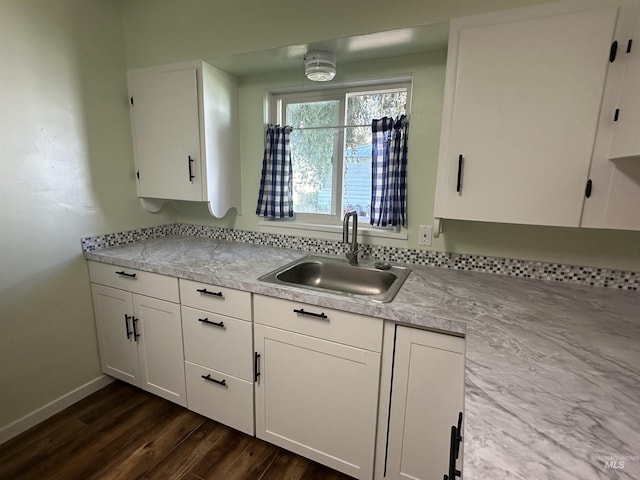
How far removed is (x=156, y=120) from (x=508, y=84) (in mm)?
2010

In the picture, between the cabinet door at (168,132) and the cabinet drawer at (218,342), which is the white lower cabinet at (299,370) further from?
the cabinet door at (168,132)

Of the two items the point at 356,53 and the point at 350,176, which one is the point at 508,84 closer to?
the point at 356,53

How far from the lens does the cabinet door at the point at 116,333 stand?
1.98m

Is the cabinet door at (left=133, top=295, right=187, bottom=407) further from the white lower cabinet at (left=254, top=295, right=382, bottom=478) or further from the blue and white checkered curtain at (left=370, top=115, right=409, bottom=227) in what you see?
the blue and white checkered curtain at (left=370, top=115, right=409, bottom=227)

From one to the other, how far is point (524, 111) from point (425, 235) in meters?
0.78

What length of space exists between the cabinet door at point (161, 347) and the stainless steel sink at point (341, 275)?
2.20ft

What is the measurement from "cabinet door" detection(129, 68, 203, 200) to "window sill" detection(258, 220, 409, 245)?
0.53 metres

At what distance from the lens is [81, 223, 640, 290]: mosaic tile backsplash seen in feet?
4.99

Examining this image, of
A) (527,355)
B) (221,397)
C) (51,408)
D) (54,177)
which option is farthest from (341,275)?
(51,408)

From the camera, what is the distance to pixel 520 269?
1645 mm

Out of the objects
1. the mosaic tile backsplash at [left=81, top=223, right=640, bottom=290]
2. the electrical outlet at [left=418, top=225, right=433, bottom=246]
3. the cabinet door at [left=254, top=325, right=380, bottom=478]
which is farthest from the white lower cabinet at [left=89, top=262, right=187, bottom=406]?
the electrical outlet at [left=418, top=225, right=433, bottom=246]

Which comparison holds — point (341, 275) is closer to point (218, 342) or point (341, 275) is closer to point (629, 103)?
point (218, 342)

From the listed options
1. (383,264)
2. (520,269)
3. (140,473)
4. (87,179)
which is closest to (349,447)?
(383,264)

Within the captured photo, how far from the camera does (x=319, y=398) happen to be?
1.48m
